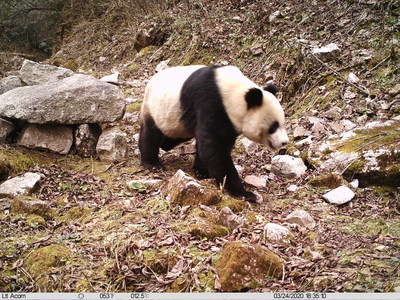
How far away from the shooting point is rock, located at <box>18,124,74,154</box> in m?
5.75

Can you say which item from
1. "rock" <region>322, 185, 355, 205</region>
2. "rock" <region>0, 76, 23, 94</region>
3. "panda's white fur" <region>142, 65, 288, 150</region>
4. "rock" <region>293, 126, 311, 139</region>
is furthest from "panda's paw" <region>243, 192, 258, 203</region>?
"rock" <region>0, 76, 23, 94</region>

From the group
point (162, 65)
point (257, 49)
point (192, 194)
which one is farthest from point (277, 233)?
point (162, 65)

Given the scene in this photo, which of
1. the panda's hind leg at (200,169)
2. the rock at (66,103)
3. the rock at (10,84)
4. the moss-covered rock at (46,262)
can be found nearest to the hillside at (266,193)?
the moss-covered rock at (46,262)

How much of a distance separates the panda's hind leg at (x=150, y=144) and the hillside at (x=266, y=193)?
0.22 m

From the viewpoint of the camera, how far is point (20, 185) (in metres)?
4.60

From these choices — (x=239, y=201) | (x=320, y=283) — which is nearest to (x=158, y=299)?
(x=320, y=283)

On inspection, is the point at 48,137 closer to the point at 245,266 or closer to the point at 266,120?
the point at 266,120

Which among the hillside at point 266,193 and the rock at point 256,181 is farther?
the rock at point 256,181

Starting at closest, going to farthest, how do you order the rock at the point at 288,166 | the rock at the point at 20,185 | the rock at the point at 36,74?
the rock at the point at 20,185, the rock at the point at 288,166, the rock at the point at 36,74

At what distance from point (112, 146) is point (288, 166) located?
2628 mm

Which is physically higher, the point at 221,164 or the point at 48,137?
the point at 48,137

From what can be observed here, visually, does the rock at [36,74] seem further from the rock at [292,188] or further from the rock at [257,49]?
the rock at [292,188]

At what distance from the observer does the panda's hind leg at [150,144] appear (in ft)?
18.6

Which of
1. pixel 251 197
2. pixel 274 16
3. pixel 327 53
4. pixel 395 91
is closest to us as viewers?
pixel 251 197
